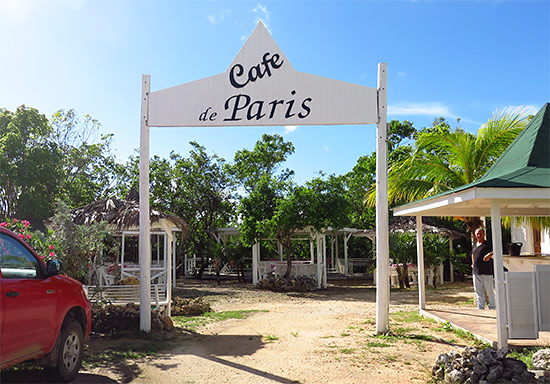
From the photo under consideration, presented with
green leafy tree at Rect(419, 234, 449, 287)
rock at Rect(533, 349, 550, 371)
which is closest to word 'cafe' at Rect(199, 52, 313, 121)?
rock at Rect(533, 349, 550, 371)

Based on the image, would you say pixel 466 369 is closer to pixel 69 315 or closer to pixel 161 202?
pixel 69 315

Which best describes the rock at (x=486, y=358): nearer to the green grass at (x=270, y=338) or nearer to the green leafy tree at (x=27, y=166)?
the green grass at (x=270, y=338)

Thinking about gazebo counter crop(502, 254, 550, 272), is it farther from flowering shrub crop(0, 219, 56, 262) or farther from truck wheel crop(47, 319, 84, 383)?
flowering shrub crop(0, 219, 56, 262)

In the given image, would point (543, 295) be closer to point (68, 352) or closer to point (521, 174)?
point (521, 174)

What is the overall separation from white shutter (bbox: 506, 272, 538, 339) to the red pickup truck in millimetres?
5916

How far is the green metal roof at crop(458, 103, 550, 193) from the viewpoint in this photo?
20.9ft

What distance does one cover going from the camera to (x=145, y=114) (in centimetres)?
855

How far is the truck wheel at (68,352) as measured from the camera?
17.2 feet

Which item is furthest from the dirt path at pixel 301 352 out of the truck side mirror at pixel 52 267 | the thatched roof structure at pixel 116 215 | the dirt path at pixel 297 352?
the thatched roof structure at pixel 116 215

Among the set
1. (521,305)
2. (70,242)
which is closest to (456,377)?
(521,305)

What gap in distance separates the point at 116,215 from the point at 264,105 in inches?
345

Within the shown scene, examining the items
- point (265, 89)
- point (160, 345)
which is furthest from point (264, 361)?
point (265, 89)

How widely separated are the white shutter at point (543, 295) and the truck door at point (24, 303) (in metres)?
6.45

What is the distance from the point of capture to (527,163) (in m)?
7.30
